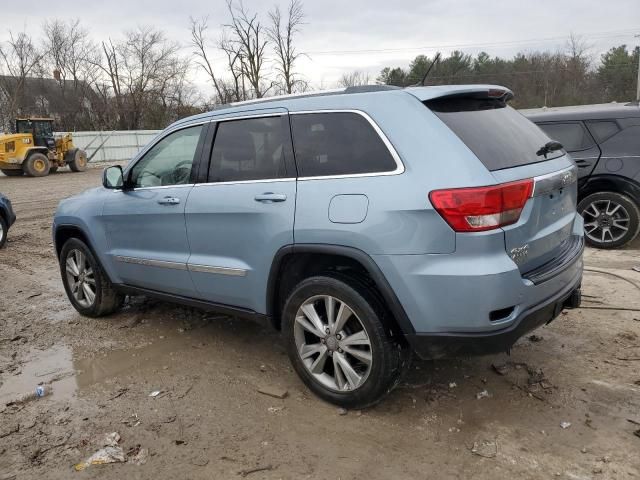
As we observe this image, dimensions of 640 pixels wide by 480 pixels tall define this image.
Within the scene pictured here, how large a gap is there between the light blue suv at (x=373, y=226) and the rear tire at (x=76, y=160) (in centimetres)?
2426

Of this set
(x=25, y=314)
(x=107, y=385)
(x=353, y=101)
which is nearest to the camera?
(x=353, y=101)

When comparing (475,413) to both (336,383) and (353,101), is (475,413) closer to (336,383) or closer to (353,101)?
(336,383)

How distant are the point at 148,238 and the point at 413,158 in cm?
242

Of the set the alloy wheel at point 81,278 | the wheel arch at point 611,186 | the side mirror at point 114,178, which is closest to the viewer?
the side mirror at point 114,178

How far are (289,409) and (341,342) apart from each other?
1.90 feet

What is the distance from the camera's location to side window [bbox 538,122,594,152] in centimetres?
700

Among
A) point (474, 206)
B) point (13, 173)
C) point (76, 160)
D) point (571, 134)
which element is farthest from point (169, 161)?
point (76, 160)

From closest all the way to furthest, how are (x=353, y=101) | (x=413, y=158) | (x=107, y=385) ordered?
1. (x=413, y=158)
2. (x=353, y=101)
3. (x=107, y=385)

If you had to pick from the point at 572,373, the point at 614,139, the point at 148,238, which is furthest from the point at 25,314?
the point at 614,139

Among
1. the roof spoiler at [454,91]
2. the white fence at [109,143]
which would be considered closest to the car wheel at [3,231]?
the roof spoiler at [454,91]

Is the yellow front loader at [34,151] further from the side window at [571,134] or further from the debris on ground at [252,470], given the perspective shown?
the debris on ground at [252,470]

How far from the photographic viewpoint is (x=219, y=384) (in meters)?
3.77

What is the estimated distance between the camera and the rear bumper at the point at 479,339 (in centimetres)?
278

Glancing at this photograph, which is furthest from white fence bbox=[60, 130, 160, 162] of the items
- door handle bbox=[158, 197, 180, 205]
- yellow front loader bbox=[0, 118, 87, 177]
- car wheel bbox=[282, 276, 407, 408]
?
car wheel bbox=[282, 276, 407, 408]
